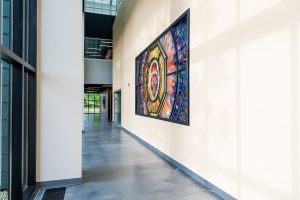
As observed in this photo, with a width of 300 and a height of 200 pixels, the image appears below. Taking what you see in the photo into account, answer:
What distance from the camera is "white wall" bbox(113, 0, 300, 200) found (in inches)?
88.5

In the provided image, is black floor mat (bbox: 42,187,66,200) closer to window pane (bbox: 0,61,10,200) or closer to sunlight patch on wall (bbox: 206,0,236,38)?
window pane (bbox: 0,61,10,200)

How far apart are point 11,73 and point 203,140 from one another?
119 inches

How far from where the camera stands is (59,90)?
3646mm

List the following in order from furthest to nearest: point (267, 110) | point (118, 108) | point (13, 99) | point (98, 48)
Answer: point (98, 48) < point (118, 108) < point (13, 99) < point (267, 110)

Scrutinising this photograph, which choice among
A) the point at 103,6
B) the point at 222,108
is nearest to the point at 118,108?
the point at 103,6

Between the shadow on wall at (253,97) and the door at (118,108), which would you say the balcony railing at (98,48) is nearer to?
the door at (118,108)

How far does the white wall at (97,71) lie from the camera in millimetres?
14344

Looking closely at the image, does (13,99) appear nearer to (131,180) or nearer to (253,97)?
(131,180)

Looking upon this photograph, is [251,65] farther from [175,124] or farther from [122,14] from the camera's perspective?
[122,14]

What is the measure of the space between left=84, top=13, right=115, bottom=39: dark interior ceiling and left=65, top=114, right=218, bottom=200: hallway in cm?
1015

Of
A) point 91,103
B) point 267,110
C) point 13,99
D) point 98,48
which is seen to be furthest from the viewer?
point 91,103

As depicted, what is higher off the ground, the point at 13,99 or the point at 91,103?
the point at 13,99

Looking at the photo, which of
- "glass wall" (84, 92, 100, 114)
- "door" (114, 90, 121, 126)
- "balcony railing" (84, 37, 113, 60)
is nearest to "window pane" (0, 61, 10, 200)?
"door" (114, 90, 121, 126)

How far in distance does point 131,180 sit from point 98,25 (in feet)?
41.9
